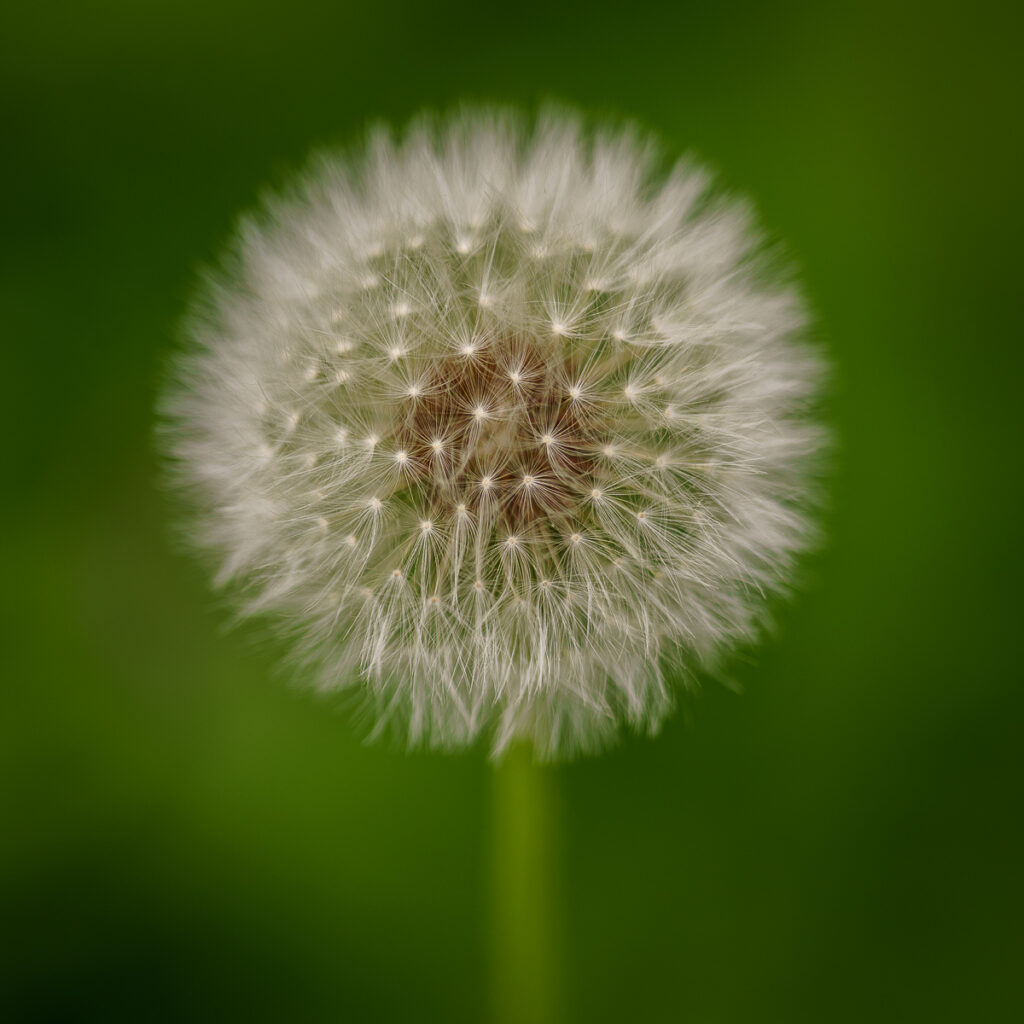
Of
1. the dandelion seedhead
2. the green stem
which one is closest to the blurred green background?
the green stem

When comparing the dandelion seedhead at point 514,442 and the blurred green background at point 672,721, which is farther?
the blurred green background at point 672,721

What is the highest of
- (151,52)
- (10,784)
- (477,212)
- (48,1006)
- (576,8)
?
(576,8)

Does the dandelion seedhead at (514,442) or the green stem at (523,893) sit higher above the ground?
the dandelion seedhead at (514,442)

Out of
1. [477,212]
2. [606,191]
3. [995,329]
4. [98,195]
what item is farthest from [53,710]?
[995,329]

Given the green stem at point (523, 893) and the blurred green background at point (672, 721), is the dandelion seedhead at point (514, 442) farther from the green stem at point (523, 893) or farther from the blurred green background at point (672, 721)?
the blurred green background at point (672, 721)

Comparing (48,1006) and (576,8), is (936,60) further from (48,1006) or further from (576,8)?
(48,1006)

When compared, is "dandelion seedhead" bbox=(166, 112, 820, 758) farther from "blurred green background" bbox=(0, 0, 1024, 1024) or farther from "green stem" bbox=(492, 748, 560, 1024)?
"blurred green background" bbox=(0, 0, 1024, 1024)

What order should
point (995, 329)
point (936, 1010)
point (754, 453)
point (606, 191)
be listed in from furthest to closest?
point (995, 329) < point (936, 1010) < point (606, 191) < point (754, 453)

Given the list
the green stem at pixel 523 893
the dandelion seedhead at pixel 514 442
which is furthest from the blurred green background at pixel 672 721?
the dandelion seedhead at pixel 514 442
